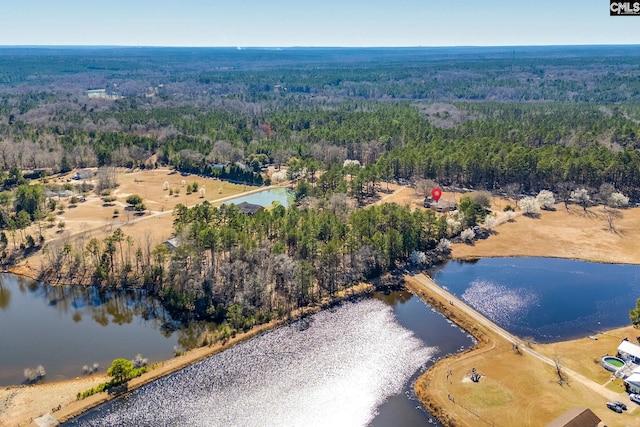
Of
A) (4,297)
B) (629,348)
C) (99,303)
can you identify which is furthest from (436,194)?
(4,297)

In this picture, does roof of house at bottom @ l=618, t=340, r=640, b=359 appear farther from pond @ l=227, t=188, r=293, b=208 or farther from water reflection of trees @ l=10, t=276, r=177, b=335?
pond @ l=227, t=188, r=293, b=208

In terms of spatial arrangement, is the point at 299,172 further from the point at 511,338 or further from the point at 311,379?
the point at 311,379

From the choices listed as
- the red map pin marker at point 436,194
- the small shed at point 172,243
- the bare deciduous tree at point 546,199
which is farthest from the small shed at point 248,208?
the bare deciduous tree at point 546,199

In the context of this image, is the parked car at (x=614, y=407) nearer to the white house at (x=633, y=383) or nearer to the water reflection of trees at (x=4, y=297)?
the white house at (x=633, y=383)

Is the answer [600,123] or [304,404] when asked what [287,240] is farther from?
[600,123]

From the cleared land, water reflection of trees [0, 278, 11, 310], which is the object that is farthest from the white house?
water reflection of trees [0, 278, 11, 310]
